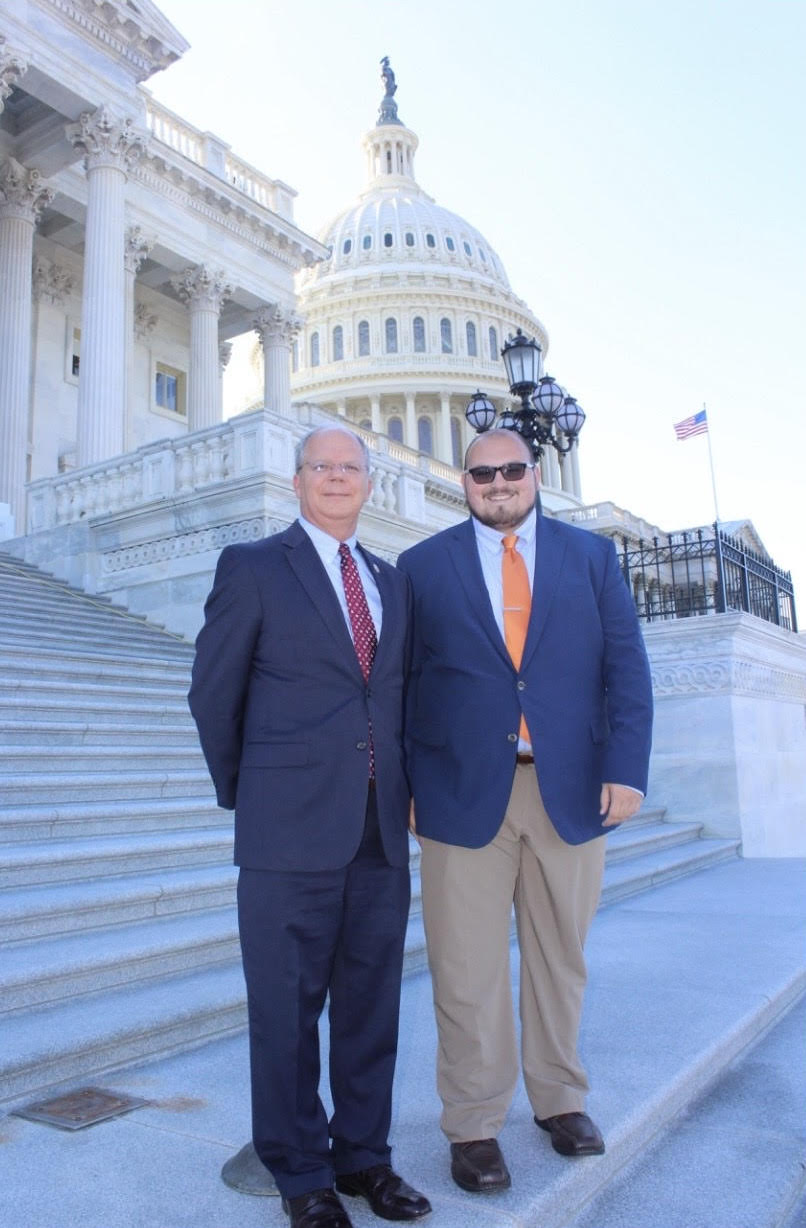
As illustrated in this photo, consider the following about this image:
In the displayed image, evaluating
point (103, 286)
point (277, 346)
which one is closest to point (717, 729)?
point (103, 286)

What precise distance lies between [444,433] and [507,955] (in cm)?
7728

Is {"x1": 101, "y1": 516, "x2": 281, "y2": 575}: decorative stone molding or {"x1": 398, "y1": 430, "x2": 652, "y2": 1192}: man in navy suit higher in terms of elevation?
{"x1": 101, "y1": 516, "x2": 281, "y2": 575}: decorative stone molding

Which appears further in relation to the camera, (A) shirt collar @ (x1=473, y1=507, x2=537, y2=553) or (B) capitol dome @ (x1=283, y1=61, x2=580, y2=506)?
(B) capitol dome @ (x1=283, y1=61, x2=580, y2=506)

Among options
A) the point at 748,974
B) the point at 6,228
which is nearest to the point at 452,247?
the point at 6,228

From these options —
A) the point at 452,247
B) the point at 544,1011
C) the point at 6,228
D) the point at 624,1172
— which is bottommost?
the point at 624,1172

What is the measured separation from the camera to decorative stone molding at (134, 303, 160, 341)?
27.8 metres

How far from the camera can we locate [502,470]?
3.19 metres

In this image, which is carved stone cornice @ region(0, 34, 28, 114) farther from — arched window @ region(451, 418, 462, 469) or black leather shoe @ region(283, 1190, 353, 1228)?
arched window @ region(451, 418, 462, 469)

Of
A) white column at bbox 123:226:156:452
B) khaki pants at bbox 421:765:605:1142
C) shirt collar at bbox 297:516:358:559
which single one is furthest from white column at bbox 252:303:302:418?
khaki pants at bbox 421:765:605:1142

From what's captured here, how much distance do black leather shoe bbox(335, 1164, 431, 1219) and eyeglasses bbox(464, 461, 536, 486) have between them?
6.57 ft

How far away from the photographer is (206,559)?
12.6 meters

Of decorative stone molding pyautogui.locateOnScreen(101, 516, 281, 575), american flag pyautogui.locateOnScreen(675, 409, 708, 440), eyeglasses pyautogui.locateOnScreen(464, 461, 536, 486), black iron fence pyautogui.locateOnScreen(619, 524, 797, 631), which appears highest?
american flag pyautogui.locateOnScreen(675, 409, 708, 440)

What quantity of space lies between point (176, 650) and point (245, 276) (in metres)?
18.1

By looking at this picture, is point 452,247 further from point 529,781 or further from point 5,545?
point 529,781
